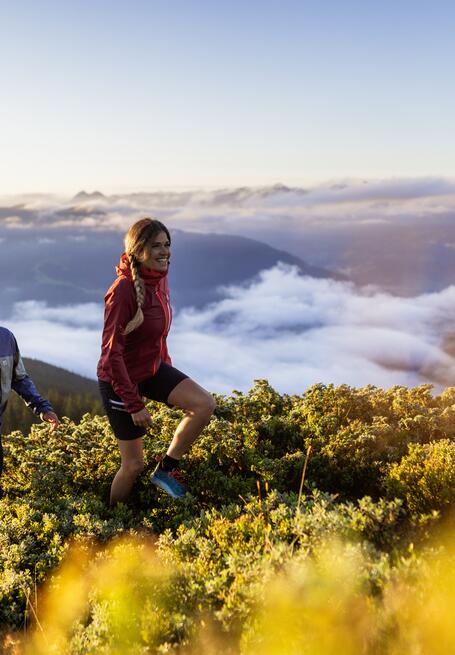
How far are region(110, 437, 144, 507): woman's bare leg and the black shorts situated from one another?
0.33 ft

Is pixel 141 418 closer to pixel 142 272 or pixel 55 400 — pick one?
pixel 142 272

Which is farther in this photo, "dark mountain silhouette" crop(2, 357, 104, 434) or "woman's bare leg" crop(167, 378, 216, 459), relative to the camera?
"dark mountain silhouette" crop(2, 357, 104, 434)

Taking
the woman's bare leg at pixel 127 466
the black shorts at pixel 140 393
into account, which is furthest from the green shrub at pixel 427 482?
the woman's bare leg at pixel 127 466

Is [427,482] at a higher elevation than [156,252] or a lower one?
lower

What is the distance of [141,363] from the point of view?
5.79 m

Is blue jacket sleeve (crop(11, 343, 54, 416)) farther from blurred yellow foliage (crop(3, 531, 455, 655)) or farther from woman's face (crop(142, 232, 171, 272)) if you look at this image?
blurred yellow foliage (crop(3, 531, 455, 655))

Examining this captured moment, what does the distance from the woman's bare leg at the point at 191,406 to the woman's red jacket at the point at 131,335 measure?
35 centimetres

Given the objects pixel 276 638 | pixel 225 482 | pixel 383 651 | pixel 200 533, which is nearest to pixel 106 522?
pixel 200 533

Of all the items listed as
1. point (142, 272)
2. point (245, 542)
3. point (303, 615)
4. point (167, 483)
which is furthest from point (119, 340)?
point (303, 615)

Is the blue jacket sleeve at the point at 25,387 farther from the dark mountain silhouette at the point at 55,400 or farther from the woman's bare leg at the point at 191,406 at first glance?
the dark mountain silhouette at the point at 55,400

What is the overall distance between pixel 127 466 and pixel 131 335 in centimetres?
139

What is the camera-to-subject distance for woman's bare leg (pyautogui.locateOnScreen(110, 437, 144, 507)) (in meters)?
5.85

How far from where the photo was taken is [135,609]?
3.82 m

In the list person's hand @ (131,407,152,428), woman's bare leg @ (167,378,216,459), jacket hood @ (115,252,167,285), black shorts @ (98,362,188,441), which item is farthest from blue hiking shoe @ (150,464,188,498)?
jacket hood @ (115,252,167,285)
